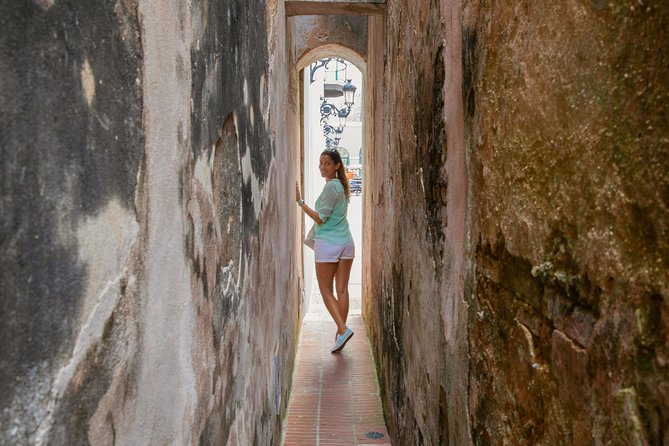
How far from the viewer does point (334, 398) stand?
4559mm

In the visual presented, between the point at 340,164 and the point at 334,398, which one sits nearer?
the point at 334,398

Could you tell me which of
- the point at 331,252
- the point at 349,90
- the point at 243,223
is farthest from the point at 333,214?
the point at 349,90

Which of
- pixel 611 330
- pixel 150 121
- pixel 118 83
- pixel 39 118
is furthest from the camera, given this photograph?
pixel 150 121

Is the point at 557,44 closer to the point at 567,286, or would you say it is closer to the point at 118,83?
the point at 567,286

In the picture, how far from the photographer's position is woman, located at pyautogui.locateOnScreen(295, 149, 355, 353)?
17.6ft

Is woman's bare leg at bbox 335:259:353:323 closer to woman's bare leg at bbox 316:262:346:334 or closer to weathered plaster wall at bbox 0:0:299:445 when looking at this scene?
woman's bare leg at bbox 316:262:346:334

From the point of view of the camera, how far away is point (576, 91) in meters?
1.04

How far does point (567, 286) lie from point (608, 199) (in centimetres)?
19

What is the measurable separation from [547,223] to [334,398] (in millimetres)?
3606

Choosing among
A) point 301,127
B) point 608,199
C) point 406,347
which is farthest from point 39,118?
point 301,127

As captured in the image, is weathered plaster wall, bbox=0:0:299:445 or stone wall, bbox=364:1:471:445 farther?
stone wall, bbox=364:1:471:445

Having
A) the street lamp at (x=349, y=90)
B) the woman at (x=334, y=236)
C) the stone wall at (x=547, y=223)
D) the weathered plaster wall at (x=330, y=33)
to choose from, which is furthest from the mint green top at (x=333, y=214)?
the street lamp at (x=349, y=90)

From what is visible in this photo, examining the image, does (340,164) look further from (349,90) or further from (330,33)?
(349,90)

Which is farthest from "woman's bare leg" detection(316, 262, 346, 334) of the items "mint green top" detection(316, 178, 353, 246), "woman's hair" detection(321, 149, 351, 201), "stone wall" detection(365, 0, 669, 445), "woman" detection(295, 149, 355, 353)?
"stone wall" detection(365, 0, 669, 445)
